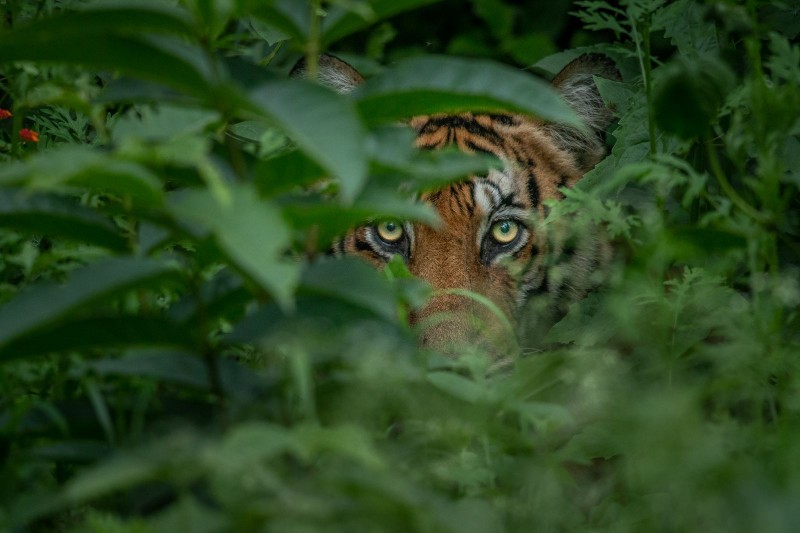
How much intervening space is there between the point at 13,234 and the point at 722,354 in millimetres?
1102

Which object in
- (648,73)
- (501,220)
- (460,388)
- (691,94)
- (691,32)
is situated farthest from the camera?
(501,220)

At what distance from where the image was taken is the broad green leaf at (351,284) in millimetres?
1236

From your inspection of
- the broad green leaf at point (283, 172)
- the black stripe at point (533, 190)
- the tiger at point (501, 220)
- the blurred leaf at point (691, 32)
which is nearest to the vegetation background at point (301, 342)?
the broad green leaf at point (283, 172)

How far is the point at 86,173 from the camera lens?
46.5 inches

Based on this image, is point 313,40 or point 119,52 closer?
point 119,52

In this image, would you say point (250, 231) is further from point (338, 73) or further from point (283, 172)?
point (338, 73)

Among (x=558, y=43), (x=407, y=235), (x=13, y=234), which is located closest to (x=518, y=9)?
(x=558, y=43)

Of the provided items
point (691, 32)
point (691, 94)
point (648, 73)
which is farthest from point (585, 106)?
point (691, 94)

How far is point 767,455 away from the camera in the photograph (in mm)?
1346

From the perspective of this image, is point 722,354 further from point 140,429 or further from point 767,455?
point 140,429

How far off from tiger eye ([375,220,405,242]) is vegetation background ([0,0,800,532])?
149 centimetres

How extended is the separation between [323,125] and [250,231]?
0.17 metres

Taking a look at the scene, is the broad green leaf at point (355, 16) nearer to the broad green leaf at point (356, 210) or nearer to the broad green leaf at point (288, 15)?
the broad green leaf at point (288, 15)

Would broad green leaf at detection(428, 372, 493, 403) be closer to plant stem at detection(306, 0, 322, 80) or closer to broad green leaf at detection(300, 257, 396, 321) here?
broad green leaf at detection(300, 257, 396, 321)
